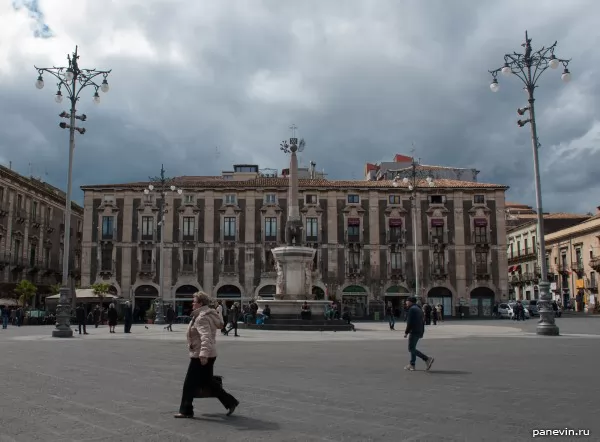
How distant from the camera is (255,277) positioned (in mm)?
56438

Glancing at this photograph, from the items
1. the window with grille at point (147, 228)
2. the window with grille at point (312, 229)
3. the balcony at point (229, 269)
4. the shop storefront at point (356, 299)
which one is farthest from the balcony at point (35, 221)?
the shop storefront at point (356, 299)

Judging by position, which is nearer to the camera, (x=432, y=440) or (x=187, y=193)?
(x=432, y=440)

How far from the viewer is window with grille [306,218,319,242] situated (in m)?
57.7

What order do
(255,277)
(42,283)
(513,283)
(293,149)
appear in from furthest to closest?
(513,283)
(42,283)
(255,277)
(293,149)

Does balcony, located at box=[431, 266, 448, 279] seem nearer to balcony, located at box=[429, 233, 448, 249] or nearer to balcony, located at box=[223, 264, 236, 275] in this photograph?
balcony, located at box=[429, 233, 448, 249]

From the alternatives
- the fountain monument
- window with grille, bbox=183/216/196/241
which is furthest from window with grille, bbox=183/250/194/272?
the fountain monument

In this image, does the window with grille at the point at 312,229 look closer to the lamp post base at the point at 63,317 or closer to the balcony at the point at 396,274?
the balcony at the point at 396,274

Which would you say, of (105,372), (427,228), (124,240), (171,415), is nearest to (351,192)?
(427,228)

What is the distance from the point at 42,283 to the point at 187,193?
18.1 metres

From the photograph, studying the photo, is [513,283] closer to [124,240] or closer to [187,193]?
[187,193]

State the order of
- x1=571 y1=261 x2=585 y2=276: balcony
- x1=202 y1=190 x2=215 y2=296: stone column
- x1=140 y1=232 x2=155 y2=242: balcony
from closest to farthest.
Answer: x1=202 y1=190 x2=215 y2=296: stone column → x1=140 y1=232 x2=155 y2=242: balcony → x1=571 y1=261 x2=585 y2=276: balcony

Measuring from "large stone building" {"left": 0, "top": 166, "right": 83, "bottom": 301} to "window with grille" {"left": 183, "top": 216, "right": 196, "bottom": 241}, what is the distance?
15.4m

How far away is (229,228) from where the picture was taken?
57.7 m

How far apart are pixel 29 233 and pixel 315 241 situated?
92.8 ft
